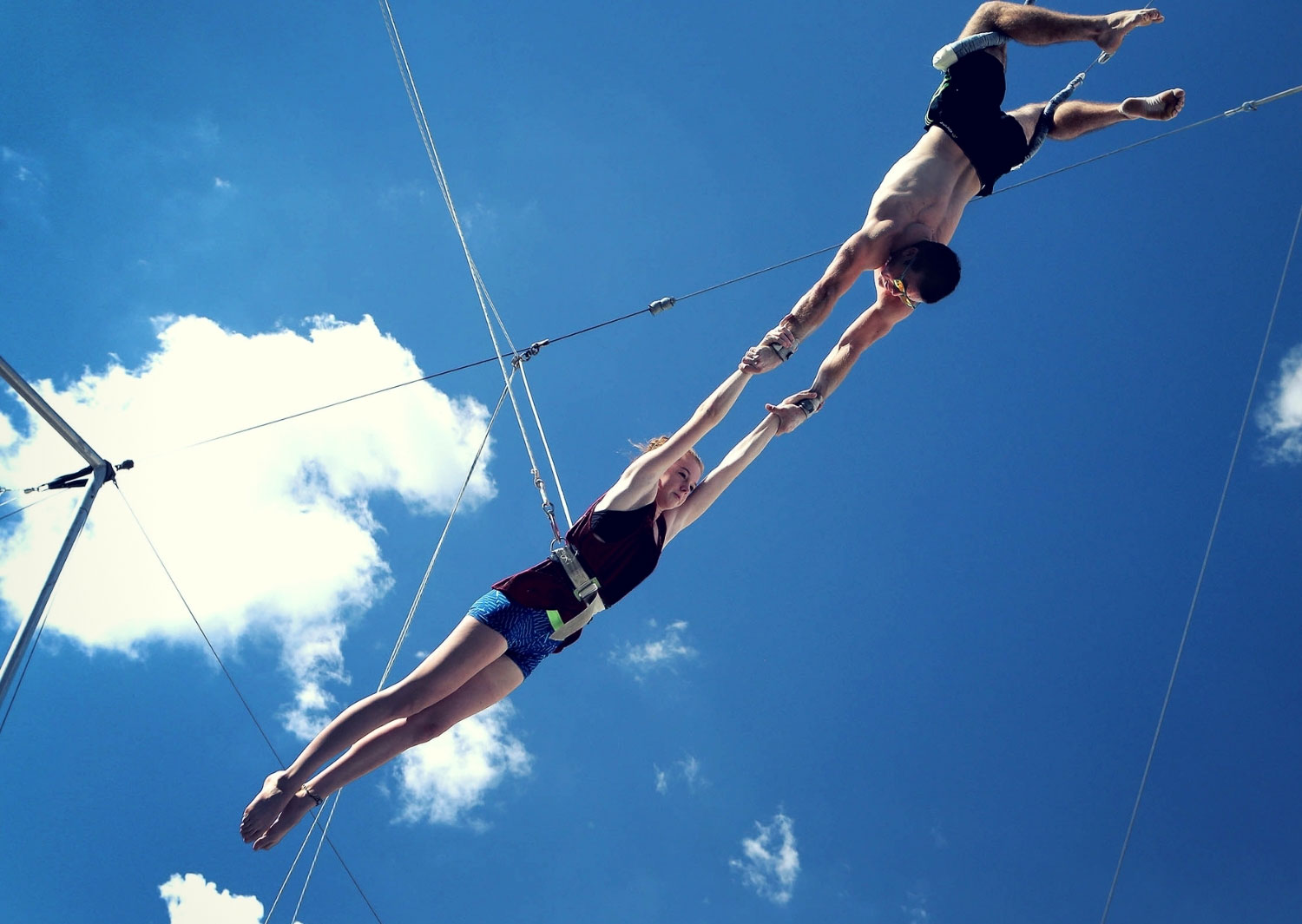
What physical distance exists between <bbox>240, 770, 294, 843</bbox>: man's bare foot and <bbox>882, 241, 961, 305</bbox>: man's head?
3.47m

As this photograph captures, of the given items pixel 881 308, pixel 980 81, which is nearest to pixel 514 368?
pixel 881 308

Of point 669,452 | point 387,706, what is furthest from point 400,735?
point 669,452

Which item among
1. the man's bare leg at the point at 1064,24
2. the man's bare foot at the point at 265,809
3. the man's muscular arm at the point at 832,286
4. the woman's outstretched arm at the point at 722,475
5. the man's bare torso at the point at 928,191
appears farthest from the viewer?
the woman's outstretched arm at the point at 722,475

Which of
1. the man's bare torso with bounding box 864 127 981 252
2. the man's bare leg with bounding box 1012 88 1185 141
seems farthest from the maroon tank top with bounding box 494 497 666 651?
the man's bare leg with bounding box 1012 88 1185 141

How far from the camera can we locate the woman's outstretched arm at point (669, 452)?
424 cm

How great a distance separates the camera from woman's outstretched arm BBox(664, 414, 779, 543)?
4781mm

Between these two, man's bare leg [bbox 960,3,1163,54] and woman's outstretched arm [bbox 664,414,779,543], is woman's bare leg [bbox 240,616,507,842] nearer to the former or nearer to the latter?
woman's outstretched arm [bbox 664,414,779,543]

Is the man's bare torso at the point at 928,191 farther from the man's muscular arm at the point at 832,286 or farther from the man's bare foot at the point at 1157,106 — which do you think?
the man's bare foot at the point at 1157,106

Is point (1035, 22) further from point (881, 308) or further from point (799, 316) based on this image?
point (799, 316)

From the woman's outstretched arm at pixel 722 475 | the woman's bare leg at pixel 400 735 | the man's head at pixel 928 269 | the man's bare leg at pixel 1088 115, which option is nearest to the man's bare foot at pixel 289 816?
the woman's bare leg at pixel 400 735

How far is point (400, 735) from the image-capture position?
13.7ft

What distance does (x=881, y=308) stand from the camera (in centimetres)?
498

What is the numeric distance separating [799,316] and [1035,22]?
1824 millimetres

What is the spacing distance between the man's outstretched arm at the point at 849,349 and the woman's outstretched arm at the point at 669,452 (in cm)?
53
